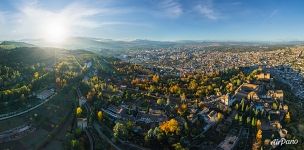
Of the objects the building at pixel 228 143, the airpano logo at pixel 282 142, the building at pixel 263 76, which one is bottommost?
the building at pixel 228 143

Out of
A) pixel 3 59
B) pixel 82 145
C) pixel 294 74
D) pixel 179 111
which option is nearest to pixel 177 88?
pixel 179 111

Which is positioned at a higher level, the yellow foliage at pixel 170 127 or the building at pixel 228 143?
the yellow foliage at pixel 170 127

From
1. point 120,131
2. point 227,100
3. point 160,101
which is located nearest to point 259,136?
point 227,100

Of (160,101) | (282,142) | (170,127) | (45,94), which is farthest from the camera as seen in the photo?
(45,94)

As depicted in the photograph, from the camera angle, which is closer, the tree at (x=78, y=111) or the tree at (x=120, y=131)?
the tree at (x=120, y=131)

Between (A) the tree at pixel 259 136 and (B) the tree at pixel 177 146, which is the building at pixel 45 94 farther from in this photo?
(A) the tree at pixel 259 136

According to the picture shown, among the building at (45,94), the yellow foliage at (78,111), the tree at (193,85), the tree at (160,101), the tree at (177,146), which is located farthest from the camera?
the tree at (193,85)

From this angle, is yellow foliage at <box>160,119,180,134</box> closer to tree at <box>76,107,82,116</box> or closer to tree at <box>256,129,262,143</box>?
tree at <box>256,129,262,143</box>

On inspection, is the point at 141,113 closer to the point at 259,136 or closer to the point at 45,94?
the point at 259,136

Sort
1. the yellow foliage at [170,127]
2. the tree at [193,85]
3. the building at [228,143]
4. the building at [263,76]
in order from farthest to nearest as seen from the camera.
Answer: the building at [263,76] < the tree at [193,85] < the yellow foliage at [170,127] < the building at [228,143]

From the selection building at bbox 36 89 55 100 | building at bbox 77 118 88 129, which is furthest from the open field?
building at bbox 77 118 88 129

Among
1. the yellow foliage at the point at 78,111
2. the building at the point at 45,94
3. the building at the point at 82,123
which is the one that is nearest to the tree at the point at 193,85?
the yellow foliage at the point at 78,111

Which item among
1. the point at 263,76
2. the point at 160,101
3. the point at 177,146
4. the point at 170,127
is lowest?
the point at 177,146
